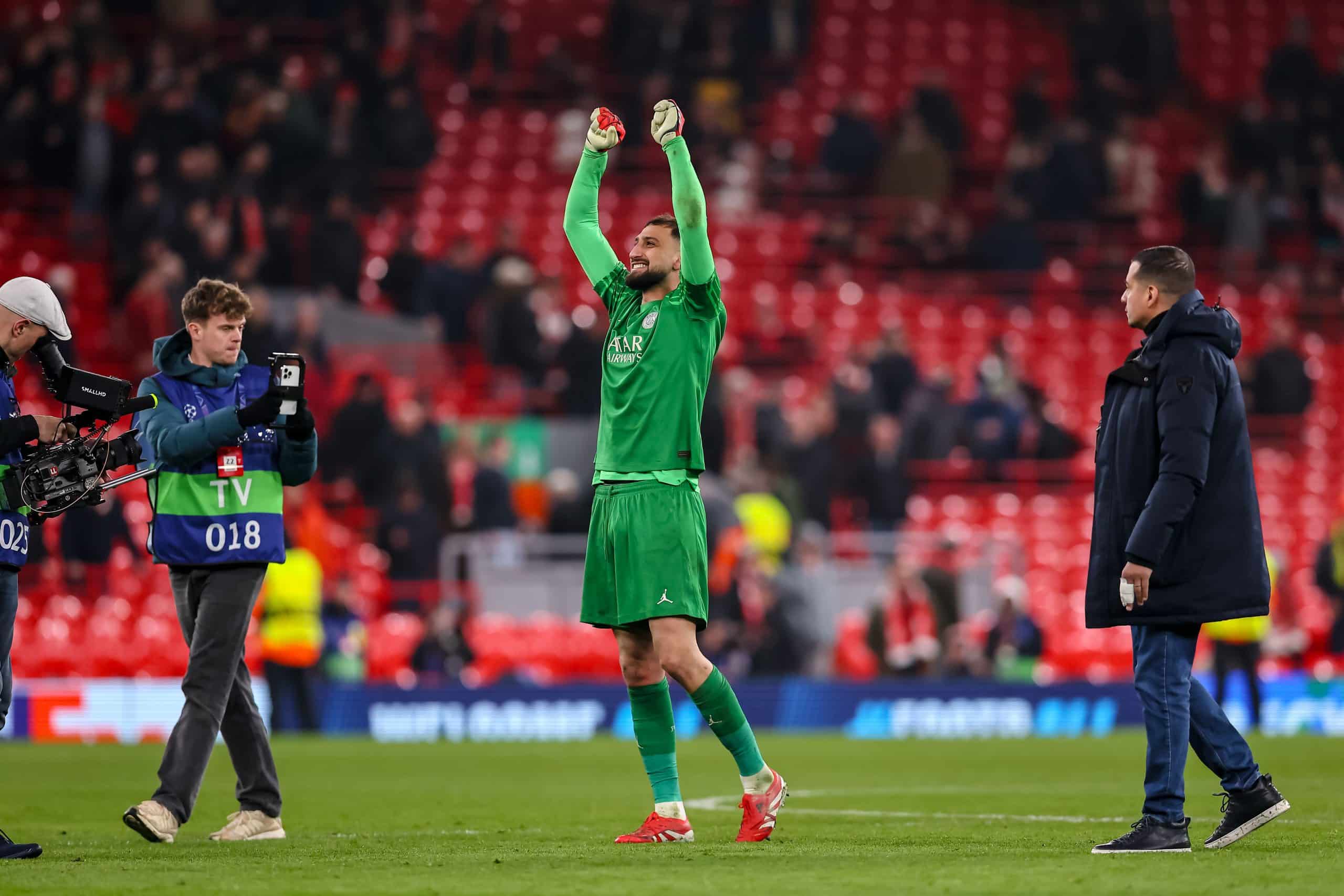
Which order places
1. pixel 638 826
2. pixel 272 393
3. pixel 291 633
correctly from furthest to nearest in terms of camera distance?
pixel 291 633 → pixel 638 826 → pixel 272 393

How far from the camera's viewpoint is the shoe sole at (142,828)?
7297mm

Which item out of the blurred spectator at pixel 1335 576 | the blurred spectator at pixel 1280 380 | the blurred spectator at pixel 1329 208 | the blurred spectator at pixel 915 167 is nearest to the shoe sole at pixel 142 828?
the blurred spectator at pixel 1335 576

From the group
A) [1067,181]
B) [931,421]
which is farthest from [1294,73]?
[931,421]

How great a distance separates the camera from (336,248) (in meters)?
22.7

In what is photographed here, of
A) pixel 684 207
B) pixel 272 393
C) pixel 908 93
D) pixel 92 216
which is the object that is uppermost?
pixel 908 93

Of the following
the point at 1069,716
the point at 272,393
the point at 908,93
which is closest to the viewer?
the point at 272,393

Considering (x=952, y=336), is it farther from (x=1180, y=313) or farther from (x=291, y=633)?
(x=1180, y=313)

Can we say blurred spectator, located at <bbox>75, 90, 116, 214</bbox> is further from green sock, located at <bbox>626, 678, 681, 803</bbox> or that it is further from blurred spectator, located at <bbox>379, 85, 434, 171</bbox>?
green sock, located at <bbox>626, 678, 681, 803</bbox>

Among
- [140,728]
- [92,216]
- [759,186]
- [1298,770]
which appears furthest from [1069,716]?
[92,216]

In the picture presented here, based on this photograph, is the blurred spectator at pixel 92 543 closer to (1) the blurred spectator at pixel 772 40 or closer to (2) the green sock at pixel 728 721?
(1) the blurred spectator at pixel 772 40

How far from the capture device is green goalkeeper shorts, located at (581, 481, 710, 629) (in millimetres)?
7219

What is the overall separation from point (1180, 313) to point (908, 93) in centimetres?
2330

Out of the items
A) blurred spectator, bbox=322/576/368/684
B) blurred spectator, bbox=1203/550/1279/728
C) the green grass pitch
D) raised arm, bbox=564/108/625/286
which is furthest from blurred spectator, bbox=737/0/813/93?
raised arm, bbox=564/108/625/286

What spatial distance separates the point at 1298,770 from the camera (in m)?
12.4
